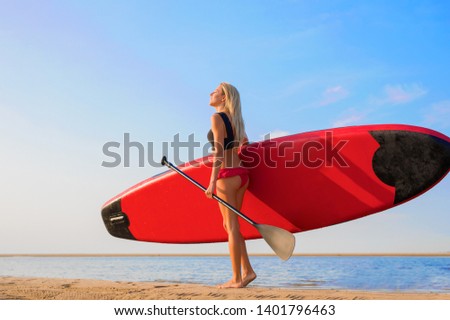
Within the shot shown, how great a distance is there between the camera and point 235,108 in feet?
12.6

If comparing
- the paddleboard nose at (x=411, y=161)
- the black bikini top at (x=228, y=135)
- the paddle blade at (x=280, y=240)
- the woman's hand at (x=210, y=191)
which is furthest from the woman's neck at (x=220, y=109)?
the paddleboard nose at (x=411, y=161)

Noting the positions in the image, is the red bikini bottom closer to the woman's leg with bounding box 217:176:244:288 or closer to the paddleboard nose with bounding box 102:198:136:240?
the woman's leg with bounding box 217:176:244:288

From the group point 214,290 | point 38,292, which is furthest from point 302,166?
point 38,292

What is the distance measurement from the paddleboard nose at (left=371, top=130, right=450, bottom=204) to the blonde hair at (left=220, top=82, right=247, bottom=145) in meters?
1.37

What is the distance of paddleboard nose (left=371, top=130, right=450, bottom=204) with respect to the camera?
168 inches

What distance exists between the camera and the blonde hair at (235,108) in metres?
3.84

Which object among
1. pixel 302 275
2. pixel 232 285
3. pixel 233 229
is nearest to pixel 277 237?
pixel 233 229

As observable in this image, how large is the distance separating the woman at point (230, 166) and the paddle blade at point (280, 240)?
0.77 feet

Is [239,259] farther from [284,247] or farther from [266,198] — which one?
[266,198]

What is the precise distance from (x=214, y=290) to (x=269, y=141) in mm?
1595

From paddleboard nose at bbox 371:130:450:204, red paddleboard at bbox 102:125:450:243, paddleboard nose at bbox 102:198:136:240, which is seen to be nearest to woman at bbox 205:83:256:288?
red paddleboard at bbox 102:125:450:243

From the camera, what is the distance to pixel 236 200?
3916mm

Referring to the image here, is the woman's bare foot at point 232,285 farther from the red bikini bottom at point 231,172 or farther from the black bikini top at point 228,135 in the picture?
the black bikini top at point 228,135
